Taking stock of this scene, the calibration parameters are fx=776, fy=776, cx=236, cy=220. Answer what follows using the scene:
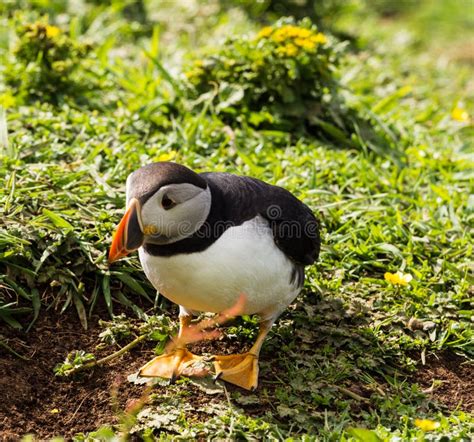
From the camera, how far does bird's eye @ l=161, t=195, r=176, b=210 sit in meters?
3.27

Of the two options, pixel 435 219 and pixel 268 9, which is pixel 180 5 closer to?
pixel 268 9

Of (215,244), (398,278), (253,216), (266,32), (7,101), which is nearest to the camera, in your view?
(215,244)

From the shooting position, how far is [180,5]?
8.40m

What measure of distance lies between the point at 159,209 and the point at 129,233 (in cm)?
16

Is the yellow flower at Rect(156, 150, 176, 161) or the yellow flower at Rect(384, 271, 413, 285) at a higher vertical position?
the yellow flower at Rect(156, 150, 176, 161)

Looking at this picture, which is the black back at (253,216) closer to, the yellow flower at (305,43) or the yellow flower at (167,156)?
the yellow flower at (167,156)

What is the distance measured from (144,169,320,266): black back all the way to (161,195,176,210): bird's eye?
6.2 inches

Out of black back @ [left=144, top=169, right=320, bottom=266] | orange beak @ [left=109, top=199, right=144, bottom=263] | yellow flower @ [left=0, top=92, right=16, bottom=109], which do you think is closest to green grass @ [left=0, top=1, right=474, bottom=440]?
yellow flower @ [left=0, top=92, right=16, bottom=109]

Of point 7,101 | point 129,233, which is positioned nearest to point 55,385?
point 129,233

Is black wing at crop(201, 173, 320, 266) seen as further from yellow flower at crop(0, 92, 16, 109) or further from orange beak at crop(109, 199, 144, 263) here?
yellow flower at crop(0, 92, 16, 109)

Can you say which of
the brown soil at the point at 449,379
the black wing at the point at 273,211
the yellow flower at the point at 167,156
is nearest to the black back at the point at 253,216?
the black wing at the point at 273,211

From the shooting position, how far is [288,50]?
5676mm

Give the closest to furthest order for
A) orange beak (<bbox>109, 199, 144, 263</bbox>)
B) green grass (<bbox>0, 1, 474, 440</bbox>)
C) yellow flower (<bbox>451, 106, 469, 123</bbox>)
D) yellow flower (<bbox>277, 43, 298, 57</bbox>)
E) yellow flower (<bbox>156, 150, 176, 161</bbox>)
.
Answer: orange beak (<bbox>109, 199, 144, 263</bbox>) → green grass (<bbox>0, 1, 474, 440</bbox>) → yellow flower (<bbox>156, 150, 176, 161</bbox>) → yellow flower (<bbox>277, 43, 298, 57</bbox>) → yellow flower (<bbox>451, 106, 469, 123</bbox>)

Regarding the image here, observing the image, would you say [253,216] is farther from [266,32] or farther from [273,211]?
[266,32]
